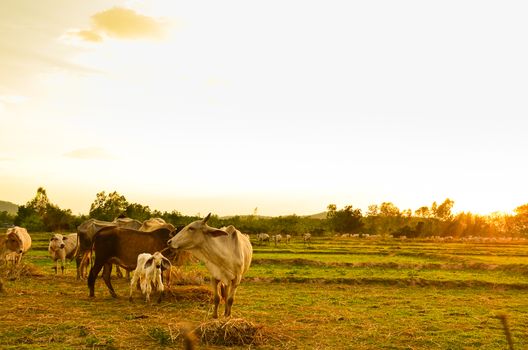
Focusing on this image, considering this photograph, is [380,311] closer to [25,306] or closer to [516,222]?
[25,306]

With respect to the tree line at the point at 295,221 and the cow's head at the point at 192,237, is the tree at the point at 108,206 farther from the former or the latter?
the cow's head at the point at 192,237

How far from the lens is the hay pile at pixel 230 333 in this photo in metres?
10.3

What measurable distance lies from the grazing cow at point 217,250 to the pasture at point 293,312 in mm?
917

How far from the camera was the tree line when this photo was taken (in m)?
76.1

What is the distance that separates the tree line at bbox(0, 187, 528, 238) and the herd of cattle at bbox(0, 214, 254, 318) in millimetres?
50549

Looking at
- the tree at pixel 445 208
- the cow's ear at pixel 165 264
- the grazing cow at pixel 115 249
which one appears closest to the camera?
the cow's ear at pixel 165 264

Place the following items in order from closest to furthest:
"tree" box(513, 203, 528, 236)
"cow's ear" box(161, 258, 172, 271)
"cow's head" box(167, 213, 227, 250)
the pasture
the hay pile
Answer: the hay pile → the pasture → "cow's head" box(167, 213, 227, 250) → "cow's ear" box(161, 258, 172, 271) → "tree" box(513, 203, 528, 236)

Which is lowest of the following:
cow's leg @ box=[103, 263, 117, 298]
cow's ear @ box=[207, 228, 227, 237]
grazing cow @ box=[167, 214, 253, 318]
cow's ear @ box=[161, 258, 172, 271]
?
cow's leg @ box=[103, 263, 117, 298]

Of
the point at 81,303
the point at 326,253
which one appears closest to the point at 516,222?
the point at 326,253

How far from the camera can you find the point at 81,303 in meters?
15.0

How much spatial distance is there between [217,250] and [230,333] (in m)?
2.85

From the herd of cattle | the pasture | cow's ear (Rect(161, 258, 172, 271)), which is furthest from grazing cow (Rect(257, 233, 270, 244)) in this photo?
cow's ear (Rect(161, 258, 172, 271))

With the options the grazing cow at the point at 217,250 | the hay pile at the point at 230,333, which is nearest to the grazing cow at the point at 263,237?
the grazing cow at the point at 217,250

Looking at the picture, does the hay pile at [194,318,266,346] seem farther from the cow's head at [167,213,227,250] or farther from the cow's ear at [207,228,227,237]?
the cow's head at [167,213,227,250]
